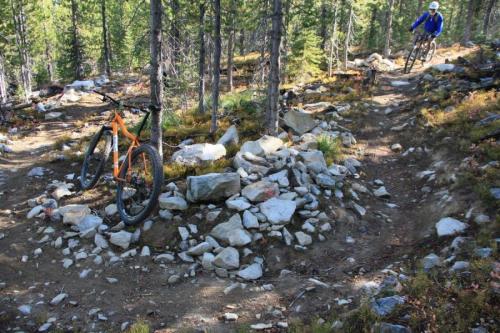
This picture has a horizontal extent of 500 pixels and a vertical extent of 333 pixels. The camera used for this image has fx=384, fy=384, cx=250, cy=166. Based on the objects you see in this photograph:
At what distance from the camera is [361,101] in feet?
56.7

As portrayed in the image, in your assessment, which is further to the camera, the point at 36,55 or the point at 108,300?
the point at 36,55

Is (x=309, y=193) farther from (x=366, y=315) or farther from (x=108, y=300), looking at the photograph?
(x=108, y=300)

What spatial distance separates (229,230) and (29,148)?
11504 mm

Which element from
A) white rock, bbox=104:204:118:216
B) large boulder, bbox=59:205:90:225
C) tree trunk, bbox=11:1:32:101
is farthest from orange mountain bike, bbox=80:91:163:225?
tree trunk, bbox=11:1:32:101

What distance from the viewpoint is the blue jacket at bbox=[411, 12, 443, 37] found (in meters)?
16.6

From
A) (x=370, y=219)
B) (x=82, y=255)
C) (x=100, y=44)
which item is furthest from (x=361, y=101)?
(x=100, y=44)

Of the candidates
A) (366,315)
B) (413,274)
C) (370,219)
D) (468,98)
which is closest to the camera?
(366,315)

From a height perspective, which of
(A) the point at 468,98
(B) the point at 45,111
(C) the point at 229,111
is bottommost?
(B) the point at 45,111

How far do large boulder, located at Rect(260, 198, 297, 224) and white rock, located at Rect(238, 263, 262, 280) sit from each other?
1.15 meters

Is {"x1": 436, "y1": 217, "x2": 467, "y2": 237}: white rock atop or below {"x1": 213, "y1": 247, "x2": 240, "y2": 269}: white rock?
atop

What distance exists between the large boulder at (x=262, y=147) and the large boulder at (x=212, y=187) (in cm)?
179

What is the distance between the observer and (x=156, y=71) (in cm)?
866

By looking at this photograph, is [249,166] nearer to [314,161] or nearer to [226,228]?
[314,161]

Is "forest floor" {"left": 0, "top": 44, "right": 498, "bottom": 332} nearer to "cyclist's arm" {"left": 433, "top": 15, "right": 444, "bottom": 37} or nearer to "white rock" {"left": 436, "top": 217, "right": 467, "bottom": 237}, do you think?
"white rock" {"left": 436, "top": 217, "right": 467, "bottom": 237}
